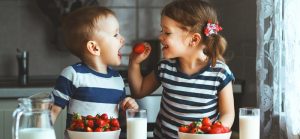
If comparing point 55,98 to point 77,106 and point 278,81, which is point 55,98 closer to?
point 77,106

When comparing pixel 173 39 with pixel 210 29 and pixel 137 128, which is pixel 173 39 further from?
pixel 137 128

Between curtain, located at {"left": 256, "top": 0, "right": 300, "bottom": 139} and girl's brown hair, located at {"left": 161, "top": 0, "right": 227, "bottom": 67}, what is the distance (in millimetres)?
396

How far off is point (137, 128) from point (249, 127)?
1.04 ft

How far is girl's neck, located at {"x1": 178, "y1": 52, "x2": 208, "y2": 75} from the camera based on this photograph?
199 cm

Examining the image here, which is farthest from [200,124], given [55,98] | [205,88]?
[55,98]

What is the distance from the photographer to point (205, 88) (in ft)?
6.38

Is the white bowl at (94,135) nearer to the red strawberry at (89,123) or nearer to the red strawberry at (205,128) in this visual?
the red strawberry at (89,123)

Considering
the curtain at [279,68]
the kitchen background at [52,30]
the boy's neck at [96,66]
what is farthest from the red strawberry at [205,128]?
the kitchen background at [52,30]

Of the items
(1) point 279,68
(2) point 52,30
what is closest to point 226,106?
(1) point 279,68

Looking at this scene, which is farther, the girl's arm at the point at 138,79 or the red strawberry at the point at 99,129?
the girl's arm at the point at 138,79

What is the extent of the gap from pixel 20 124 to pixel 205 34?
0.82 metres

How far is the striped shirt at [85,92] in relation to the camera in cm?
185

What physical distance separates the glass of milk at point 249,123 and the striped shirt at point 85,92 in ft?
1.47

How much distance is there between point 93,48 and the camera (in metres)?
1.94
